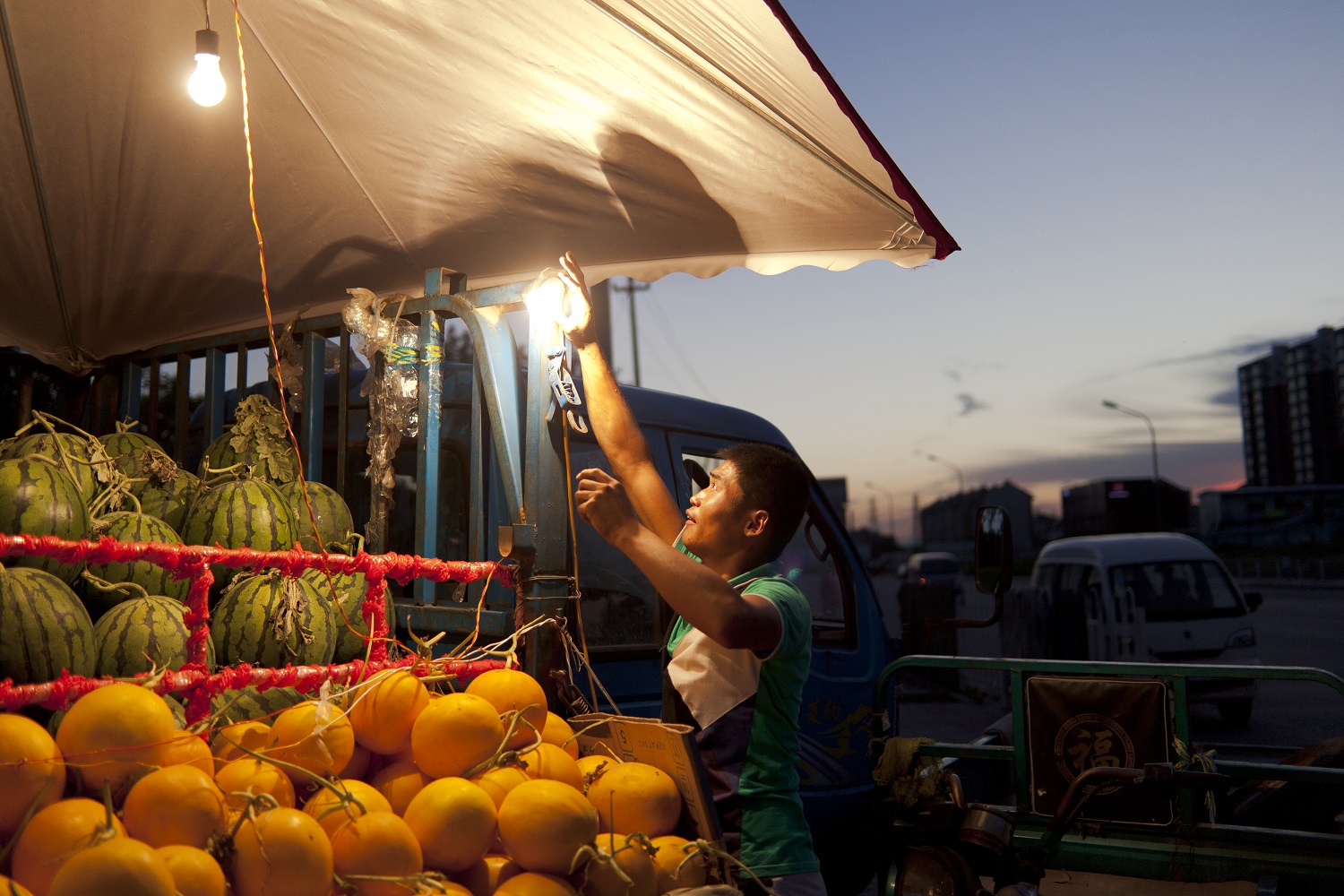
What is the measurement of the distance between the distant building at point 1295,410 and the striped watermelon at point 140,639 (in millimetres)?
132577

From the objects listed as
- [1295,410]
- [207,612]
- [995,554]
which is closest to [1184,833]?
[995,554]

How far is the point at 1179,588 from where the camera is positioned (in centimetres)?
1227

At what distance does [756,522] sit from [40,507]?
199 centimetres

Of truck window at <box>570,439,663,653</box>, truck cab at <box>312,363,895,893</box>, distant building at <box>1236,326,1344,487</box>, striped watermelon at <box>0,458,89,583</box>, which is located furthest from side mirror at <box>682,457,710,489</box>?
distant building at <box>1236,326,1344,487</box>

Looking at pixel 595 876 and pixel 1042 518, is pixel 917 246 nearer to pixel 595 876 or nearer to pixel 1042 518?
pixel 595 876

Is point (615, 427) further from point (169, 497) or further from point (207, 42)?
point (207, 42)

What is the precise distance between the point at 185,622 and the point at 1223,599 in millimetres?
12908

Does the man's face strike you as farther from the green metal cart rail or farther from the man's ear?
the green metal cart rail

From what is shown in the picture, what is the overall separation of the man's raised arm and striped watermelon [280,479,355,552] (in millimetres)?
939

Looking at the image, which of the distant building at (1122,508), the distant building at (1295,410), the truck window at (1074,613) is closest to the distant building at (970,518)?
the distant building at (1122,508)

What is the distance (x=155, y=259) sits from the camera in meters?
4.30

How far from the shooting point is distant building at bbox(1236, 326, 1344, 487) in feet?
391

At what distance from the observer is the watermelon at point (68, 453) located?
2814 mm

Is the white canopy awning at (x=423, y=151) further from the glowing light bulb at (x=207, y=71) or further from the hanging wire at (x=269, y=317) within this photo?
the glowing light bulb at (x=207, y=71)
